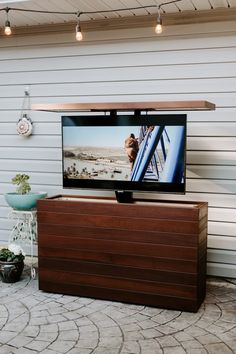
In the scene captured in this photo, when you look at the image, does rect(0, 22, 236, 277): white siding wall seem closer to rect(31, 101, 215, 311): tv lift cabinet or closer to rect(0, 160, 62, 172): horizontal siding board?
rect(0, 160, 62, 172): horizontal siding board

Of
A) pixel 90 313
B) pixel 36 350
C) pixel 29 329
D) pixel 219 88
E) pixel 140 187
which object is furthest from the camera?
pixel 219 88

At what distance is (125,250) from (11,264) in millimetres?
1236

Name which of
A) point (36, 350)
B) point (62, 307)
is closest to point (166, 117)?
point (62, 307)

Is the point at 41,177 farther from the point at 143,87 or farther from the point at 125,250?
the point at 125,250

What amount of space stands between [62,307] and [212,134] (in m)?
2.18

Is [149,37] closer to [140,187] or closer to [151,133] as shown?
[151,133]

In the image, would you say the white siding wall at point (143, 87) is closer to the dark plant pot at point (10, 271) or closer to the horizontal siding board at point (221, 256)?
the horizontal siding board at point (221, 256)

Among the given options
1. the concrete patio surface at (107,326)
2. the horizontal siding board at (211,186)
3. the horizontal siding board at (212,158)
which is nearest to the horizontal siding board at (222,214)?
the horizontal siding board at (211,186)

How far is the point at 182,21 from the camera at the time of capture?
4410 mm

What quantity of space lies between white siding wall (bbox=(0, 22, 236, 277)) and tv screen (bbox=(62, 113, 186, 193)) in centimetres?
74

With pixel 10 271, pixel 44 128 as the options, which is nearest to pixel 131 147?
pixel 44 128

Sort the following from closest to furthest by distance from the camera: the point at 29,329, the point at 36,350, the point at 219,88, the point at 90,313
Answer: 1. the point at 36,350
2. the point at 29,329
3. the point at 90,313
4. the point at 219,88

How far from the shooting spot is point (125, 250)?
3865mm

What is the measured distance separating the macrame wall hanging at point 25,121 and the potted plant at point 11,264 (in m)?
1.34
